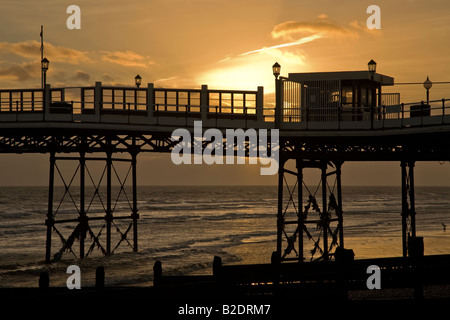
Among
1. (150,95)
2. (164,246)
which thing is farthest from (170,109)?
(164,246)

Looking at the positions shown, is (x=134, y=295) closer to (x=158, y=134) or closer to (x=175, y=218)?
(x=158, y=134)

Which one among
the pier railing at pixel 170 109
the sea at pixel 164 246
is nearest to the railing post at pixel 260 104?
the pier railing at pixel 170 109

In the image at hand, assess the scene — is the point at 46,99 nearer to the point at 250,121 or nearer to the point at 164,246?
the point at 250,121

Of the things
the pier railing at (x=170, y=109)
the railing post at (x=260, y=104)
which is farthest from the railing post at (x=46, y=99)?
the railing post at (x=260, y=104)

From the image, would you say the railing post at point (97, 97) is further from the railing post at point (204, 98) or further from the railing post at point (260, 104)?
the railing post at point (260, 104)

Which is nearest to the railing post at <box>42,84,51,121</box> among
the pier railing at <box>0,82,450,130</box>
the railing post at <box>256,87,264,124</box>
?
the pier railing at <box>0,82,450,130</box>

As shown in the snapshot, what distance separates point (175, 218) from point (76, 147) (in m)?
62.3

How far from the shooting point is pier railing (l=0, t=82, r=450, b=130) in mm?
32031

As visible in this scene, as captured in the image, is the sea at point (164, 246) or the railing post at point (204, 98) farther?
the sea at point (164, 246)

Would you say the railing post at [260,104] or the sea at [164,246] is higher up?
the railing post at [260,104]

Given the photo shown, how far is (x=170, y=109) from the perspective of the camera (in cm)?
3369

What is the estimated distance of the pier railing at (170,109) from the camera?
105 ft

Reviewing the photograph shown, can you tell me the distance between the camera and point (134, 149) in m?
35.4
